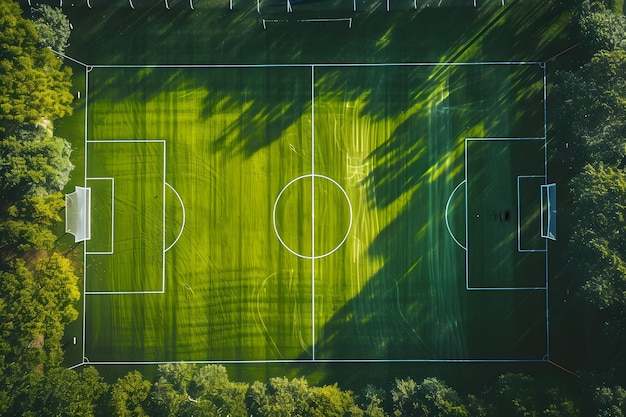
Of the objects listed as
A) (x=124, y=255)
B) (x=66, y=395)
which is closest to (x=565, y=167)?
(x=124, y=255)

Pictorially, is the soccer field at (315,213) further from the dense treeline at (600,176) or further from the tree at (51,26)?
the tree at (51,26)

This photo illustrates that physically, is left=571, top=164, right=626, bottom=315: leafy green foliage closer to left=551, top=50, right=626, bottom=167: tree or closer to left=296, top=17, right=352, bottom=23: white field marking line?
left=551, top=50, right=626, bottom=167: tree

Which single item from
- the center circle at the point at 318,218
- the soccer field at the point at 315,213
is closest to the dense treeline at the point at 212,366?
the soccer field at the point at 315,213

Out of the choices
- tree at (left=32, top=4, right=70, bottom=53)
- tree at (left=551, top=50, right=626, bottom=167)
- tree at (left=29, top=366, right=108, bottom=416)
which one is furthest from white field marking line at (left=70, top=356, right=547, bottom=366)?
tree at (left=32, top=4, right=70, bottom=53)

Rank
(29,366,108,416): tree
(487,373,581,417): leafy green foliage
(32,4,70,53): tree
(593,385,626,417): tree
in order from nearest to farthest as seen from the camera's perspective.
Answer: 1. (593,385,626,417): tree
2. (487,373,581,417): leafy green foliage
3. (29,366,108,416): tree
4. (32,4,70,53): tree

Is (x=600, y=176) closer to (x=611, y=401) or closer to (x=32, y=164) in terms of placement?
(x=611, y=401)

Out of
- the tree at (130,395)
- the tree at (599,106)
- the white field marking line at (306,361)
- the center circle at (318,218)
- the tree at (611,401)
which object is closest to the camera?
the tree at (611,401)
